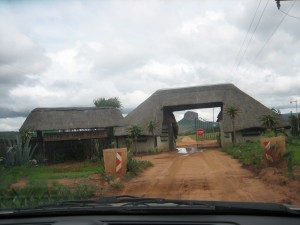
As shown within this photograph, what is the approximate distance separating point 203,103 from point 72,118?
12371 mm

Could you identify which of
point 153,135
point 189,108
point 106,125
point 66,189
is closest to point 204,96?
point 189,108

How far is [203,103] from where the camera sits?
37.8m

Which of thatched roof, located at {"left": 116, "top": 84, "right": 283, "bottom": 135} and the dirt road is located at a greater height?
thatched roof, located at {"left": 116, "top": 84, "right": 283, "bottom": 135}

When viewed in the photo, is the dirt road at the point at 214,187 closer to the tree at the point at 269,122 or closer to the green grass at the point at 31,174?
the green grass at the point at 31,174

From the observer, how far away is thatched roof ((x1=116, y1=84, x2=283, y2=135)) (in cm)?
3575

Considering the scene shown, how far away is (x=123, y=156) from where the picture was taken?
17125 millimetres

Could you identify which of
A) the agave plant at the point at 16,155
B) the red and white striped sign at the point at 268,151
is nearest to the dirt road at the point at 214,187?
the red and white striped sign at the point at 268,151

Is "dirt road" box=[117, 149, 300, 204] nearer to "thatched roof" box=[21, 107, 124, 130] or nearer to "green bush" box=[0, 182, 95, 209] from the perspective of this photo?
"green bush" box=[0, 182, 95, 209]

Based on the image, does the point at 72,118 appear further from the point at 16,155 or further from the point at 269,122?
the point at 269,122

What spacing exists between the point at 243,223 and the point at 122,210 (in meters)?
0.80

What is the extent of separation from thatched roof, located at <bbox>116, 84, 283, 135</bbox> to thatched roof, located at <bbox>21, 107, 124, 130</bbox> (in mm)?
3237

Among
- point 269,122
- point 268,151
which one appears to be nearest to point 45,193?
point 268,151

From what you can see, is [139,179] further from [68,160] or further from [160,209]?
[68,160]

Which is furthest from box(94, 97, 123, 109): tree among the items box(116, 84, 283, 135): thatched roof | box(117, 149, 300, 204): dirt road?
box(117, 149, 300, 204): dirt road
